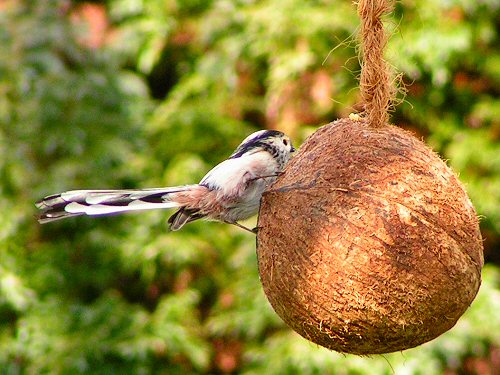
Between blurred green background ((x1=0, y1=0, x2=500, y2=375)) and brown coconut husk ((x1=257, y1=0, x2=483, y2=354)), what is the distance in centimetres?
256

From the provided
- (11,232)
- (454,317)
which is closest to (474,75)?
(11,232)

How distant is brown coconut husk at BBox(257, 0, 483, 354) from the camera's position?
2.21 metres

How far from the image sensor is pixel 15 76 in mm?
5477

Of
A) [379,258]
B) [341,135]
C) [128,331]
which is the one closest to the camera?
[379,258]

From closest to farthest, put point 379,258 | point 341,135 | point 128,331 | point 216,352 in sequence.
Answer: point 379,258 < point 341,135 < point 128,331 < point 216,352

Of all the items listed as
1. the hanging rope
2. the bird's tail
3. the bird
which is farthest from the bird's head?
the hanging rope

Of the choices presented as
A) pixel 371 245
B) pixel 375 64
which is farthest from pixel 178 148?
pixel 371 245

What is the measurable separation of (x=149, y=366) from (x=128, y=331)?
0.28 m

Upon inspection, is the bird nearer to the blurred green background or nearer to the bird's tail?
the bird's tail

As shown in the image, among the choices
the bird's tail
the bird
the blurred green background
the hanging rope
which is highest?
the hanging rope

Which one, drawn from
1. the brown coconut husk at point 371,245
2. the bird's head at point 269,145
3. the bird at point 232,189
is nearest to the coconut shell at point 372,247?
the brown coconut husk at point 371,245

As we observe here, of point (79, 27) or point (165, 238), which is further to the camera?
point (79, 27)

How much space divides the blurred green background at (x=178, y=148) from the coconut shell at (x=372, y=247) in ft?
8.44

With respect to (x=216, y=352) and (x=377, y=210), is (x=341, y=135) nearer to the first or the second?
(x=377, y=210)
